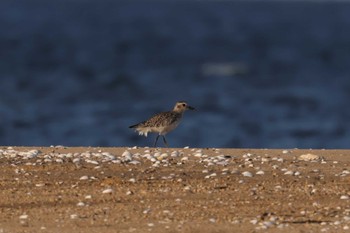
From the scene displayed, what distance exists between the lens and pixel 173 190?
13.2m

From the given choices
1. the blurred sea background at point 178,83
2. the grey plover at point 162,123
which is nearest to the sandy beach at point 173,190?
the grey plover at point 162,123

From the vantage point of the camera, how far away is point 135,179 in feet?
45.0

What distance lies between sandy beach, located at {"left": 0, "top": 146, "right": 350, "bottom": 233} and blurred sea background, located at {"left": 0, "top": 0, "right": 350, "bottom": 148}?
14.1 metres

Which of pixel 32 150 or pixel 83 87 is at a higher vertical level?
pixel 83 87

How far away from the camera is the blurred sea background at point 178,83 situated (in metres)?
32.5

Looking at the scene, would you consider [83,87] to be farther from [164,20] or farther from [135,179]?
[164,20]

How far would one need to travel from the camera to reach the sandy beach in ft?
39.2

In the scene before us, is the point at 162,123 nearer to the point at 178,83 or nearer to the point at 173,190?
the point at 173,190

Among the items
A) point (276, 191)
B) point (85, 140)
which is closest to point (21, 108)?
point (85, 140)

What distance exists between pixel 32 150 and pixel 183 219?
12.4 feet

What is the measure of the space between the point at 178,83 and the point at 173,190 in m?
39.1

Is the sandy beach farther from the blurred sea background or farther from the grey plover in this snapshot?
the blurred sea background

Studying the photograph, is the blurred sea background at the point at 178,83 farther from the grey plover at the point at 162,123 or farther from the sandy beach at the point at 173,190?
the sandy beach at the point at 173,190

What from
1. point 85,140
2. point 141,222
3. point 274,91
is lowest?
point 141,222
